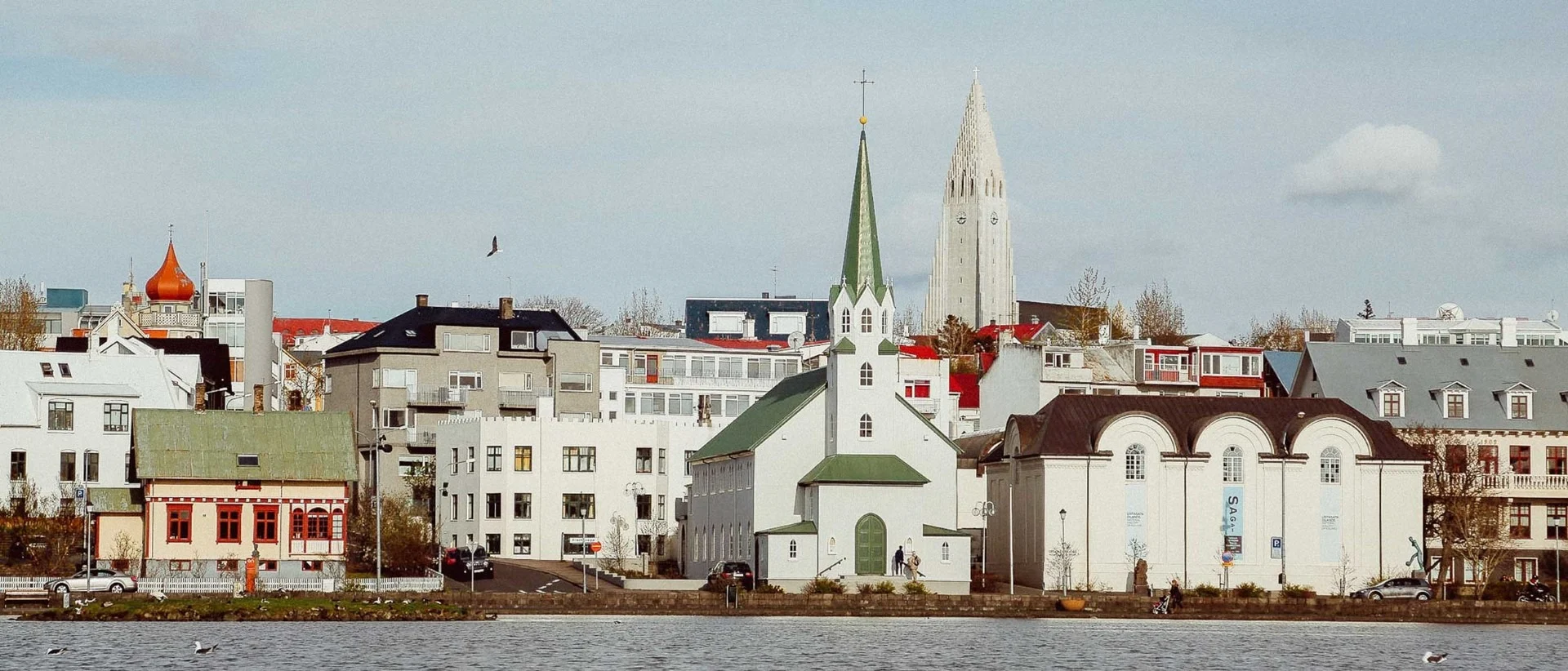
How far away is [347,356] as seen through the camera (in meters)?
144

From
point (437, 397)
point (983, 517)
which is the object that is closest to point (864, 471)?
point (983, 517)

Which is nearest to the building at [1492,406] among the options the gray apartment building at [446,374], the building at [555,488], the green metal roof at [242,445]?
the building at [555,488]

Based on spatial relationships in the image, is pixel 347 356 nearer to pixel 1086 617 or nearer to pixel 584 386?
pixel 584 386

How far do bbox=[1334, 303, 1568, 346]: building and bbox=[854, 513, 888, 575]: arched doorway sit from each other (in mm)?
54641

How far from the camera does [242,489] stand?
10925 centimetres

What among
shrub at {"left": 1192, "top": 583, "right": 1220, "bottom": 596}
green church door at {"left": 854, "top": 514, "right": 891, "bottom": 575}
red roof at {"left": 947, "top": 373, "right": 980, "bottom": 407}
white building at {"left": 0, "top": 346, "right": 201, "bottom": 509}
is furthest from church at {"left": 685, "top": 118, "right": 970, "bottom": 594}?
red roof at {"left": 947, "top": 373, "right": 980, "bottom": 407}

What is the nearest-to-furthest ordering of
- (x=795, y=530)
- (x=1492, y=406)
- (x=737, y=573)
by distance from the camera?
(x=737, y=573) < (x=795, y=530) < (x=1492, y=406)

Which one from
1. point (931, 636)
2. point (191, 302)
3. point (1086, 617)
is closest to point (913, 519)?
point (1086, 617)

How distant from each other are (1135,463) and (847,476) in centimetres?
1241

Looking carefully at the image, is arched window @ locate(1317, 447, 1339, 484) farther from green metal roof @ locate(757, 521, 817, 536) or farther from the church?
green metal roof @ locate(757, 521, 817, 536)

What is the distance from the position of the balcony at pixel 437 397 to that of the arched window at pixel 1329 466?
48.0 meters

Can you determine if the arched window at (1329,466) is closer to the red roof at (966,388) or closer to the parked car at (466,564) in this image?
the parked car at (466,564)

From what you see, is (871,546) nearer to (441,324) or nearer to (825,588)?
(825,588)

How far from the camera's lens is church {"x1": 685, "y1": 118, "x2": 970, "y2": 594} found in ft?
362
